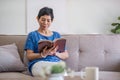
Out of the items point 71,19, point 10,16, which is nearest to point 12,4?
point 10,16

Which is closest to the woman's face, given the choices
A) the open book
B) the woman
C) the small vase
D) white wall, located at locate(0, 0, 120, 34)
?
the woman

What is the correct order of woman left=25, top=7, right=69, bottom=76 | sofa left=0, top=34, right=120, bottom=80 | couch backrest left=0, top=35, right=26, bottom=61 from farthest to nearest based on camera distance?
couch backrest left=0, top=35, right=26, bottom=61 < sofa left=0, top=34, right=120, bottom=80 < woman left=25, top=7, right=69, bottom=76

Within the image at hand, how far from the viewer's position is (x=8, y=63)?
7.91 feet

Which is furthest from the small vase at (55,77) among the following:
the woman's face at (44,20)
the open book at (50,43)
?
the woman's face at (44,20)

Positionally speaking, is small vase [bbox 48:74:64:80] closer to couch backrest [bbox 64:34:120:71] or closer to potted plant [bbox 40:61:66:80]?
Answer: potted plant [bbox 40:61:66:80]

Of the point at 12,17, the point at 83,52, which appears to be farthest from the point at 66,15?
the point at 83,52

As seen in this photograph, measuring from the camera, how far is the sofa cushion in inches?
94.7

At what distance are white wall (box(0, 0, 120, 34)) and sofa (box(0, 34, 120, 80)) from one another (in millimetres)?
733

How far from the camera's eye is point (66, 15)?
3383 mm

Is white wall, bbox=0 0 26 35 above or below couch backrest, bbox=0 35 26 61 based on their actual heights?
above

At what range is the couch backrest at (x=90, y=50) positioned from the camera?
254 cm

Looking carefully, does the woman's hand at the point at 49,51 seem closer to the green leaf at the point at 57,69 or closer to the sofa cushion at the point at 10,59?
the sofa cushion at the point at 10,59

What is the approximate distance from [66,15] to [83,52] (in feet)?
3.09

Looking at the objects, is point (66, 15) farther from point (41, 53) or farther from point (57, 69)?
point (57, 69)
